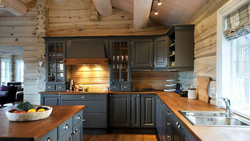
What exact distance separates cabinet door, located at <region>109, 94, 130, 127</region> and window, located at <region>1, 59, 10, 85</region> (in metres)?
7.93

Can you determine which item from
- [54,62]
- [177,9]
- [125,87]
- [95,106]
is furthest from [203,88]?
[54,62]

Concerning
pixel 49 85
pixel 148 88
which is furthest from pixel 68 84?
pixel 148 88

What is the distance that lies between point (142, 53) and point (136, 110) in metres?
1.36

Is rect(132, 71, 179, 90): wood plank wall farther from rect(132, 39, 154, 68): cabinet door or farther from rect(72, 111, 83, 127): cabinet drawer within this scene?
rect(72, 111, 83, 127): cabinet drawer

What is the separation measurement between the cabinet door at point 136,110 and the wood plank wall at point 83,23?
5.78 ft

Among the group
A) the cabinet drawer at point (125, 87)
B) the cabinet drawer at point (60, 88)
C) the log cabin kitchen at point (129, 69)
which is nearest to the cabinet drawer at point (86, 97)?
the log cabin kitchen at point (129, 69)

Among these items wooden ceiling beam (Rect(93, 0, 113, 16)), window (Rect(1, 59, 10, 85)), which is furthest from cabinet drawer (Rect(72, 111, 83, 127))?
window (Rect(1, 59, 10, 85))

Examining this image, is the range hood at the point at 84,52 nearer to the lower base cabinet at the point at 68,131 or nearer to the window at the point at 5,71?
the lower base cabinet at the point at 68,131

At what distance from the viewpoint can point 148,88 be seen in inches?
170

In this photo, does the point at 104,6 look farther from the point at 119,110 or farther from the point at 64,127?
the point at 64,127

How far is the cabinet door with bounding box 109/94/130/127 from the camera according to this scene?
3795 millimetres

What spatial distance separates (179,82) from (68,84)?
2.80m

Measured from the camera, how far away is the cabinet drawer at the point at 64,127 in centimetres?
166

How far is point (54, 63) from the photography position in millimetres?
4176
